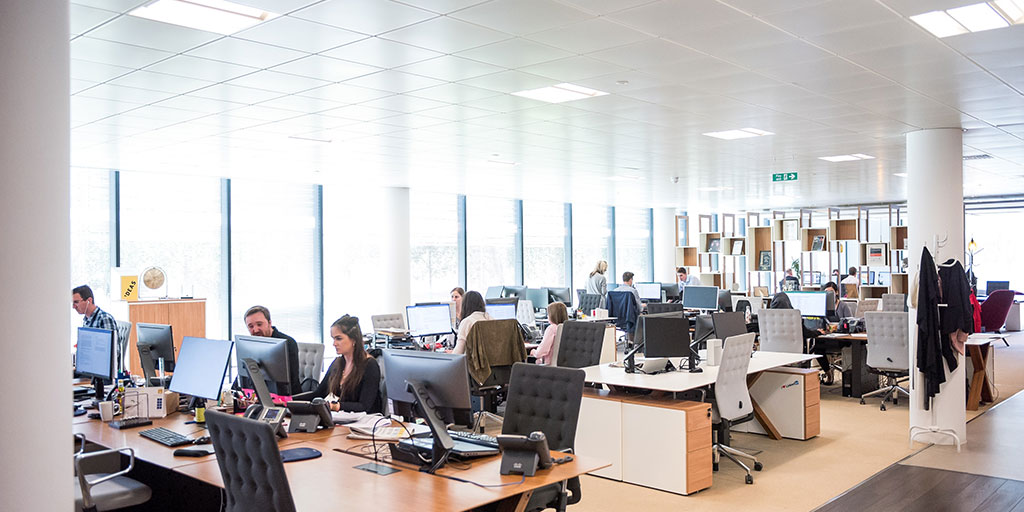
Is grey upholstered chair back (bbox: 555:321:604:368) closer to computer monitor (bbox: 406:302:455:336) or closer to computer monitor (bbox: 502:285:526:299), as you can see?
computer monitor (bbox: 406:302:455:336)

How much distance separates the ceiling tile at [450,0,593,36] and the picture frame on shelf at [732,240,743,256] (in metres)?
13.4

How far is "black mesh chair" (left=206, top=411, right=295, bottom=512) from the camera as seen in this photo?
2.63 meters

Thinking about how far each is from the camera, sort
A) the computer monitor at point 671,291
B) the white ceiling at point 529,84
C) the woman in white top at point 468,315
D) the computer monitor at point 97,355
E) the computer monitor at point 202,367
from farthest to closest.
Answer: the computer monitor at point 671,291 < the woman in white top at point 468,315 < the computer monitor at point 97,355 < the computer monitor at point 202,367 < the white ceiling at point 529,84

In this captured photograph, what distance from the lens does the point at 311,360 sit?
231 inches

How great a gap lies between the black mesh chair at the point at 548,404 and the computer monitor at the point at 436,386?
66cm

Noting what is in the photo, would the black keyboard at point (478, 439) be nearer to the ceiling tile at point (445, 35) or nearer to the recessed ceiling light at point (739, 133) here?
the ceiling tile at point (445, 35)

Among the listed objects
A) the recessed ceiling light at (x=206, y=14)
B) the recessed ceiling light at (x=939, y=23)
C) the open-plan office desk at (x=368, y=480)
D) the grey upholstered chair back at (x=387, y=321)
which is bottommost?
the open-plan office desk at (x=368, y=480)

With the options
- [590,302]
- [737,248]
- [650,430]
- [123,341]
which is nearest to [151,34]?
[123,341]

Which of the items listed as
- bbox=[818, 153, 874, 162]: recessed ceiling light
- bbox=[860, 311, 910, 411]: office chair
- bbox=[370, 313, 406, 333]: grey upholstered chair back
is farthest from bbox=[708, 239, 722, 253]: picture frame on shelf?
bbox=[370, 313, 406, 333]: grey upholstered chair back

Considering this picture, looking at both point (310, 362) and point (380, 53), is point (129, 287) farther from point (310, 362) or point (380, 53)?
point (380, 53)

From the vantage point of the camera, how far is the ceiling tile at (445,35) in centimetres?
435

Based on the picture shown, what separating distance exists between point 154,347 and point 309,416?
198cm

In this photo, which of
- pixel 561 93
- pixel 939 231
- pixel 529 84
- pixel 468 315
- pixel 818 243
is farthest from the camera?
pixel 818 243

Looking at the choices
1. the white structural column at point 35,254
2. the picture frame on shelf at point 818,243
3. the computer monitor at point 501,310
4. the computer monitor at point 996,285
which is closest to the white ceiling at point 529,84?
the white structural column at point 35,254
